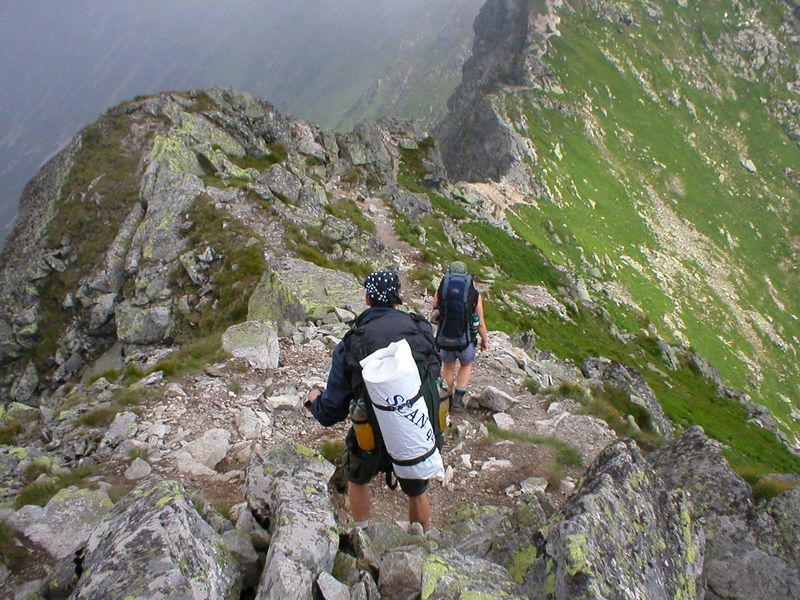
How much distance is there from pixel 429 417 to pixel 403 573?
1.66m

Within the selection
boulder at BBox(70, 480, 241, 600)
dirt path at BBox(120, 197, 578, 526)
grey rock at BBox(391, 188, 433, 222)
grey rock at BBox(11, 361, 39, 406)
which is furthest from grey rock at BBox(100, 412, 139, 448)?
grey rock at BBox(391, 188, 433, 222)

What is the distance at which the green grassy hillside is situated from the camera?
5300cm

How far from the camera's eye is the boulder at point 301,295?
16391 millimetres

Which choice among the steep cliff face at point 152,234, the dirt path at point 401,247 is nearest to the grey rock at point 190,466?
the steep cliff face at point 152,234

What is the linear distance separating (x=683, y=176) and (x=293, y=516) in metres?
85.1

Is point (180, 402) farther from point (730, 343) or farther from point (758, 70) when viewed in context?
point (758, 70)

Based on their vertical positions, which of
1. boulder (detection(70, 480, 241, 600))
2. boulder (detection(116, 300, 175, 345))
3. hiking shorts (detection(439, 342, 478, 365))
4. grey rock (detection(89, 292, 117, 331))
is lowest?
grey rock (detection(89, 292, 117, 331))

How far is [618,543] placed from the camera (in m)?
5.53

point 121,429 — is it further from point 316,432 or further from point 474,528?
point 474,528

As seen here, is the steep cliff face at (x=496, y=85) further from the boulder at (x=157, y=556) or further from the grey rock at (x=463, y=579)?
the boulder at (x=157, y=556)

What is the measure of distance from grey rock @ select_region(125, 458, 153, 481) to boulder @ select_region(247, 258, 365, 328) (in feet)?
23.9

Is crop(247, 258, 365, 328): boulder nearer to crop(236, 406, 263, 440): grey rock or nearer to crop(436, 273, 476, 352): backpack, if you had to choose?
crop(236, 406, 263, 440): grey rock

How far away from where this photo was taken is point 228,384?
12.0 metres

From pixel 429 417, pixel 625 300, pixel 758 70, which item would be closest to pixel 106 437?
pixel 429 417
